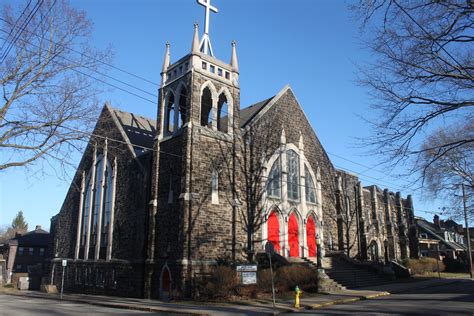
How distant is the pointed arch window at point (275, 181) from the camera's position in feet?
87.1

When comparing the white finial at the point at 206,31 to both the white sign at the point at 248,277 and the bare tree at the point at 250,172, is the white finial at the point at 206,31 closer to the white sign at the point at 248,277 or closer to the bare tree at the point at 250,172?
the bare tree at the point at 250,172

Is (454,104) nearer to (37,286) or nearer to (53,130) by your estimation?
(53,130)

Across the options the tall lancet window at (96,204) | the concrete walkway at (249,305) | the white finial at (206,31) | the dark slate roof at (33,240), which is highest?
the white finial at (206,31)

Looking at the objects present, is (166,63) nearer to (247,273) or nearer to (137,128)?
(137,128)

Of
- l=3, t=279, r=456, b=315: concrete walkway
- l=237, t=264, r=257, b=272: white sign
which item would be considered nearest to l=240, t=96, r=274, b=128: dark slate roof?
l=237, t=264, r=257, b=272: white sign

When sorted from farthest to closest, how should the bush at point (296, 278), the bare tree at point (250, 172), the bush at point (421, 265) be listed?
the bush at point (421, 265) → the bare tree at point (250, 172) → the bush at point (296, 278)

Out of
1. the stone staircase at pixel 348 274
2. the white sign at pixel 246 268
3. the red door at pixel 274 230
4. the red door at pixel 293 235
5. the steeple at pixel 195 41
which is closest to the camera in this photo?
the white sign at pixel 246 268

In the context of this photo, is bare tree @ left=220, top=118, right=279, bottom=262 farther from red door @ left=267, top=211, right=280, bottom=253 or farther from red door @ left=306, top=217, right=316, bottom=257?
red door @ left=306, top=217, right=316, bottom=257

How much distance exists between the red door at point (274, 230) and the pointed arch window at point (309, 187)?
413 cm

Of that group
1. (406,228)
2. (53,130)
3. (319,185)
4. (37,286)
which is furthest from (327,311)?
(37,286)

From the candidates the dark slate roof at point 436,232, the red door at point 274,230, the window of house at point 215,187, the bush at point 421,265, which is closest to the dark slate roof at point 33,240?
the red door at point 274,230

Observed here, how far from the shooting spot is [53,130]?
46.2ft

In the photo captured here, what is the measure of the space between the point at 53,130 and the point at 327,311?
12.3 m

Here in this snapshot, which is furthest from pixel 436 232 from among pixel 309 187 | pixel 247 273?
pixel 247 273
